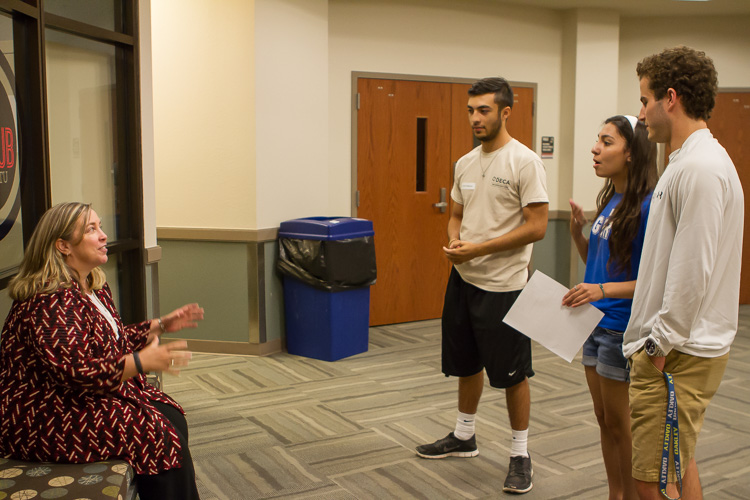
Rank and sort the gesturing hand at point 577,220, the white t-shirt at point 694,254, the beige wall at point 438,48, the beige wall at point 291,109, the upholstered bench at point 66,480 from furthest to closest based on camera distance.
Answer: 1. the beige wall at point 438,48
2. the beige wall at point 291,109
3. the gesturing hand at point 577,220
4. the upholstered bench at point 66,480
5. the white t-shirt at point 694,254

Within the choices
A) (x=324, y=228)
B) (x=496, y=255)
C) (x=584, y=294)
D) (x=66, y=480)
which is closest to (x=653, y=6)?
(x=324, y=228)

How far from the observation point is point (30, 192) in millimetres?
2273

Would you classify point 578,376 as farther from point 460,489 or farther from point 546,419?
point 460,489

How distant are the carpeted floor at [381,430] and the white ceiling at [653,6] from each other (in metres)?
2.91

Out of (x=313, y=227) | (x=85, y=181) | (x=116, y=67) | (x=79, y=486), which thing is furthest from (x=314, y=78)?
(x=79, y=486)

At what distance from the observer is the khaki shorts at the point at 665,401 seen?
1.62m

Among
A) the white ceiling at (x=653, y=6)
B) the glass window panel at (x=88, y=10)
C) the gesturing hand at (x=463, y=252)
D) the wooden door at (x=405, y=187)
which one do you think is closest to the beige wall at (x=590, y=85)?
the white ceiling at (x=653, y=6)

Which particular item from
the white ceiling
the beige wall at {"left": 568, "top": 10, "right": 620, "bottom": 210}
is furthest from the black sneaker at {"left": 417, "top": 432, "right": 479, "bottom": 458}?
the white ceiling

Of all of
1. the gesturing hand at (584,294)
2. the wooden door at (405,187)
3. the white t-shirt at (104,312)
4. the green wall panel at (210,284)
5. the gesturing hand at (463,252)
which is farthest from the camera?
the wooden door at (405,187)

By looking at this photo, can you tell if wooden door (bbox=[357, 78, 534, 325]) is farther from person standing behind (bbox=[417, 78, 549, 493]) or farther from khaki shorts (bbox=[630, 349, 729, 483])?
khaki shorts (bbox=[630, 349, 729, 483])

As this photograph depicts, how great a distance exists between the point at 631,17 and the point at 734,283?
533 cm

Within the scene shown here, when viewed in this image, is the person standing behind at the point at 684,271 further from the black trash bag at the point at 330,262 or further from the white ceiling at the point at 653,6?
the white ceiling at the point at 653,6

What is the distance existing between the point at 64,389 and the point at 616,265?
1581mm

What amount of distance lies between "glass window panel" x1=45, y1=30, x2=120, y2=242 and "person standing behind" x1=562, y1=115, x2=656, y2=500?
1953 mm
